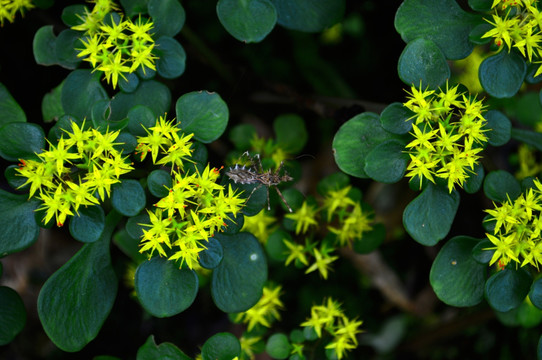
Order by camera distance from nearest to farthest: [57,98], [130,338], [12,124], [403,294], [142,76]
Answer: [12,124]
[142,76]
[57,98]
[130,338]
[403,294]

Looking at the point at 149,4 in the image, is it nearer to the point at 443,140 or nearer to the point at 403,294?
the point at 443,140

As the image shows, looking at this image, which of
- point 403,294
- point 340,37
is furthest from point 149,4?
point 403,294

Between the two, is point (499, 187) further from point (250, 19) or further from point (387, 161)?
point (250, 19)

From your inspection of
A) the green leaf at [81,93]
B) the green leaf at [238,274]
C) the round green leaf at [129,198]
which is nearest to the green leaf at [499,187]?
the green leaf at [238,274]

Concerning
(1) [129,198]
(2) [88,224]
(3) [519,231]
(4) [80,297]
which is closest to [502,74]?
(3) [519,231]

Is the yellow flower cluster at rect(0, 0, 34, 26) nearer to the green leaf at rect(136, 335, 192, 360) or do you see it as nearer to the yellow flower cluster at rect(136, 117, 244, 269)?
the yellow flower cluster at rect(136, 117, 244, 269)

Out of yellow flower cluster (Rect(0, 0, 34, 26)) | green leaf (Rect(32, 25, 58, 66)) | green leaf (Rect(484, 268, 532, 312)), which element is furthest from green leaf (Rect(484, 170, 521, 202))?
yellow flower cluster (Rect(0, 0, 34, 26))

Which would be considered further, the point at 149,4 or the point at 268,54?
the point at 268,54
